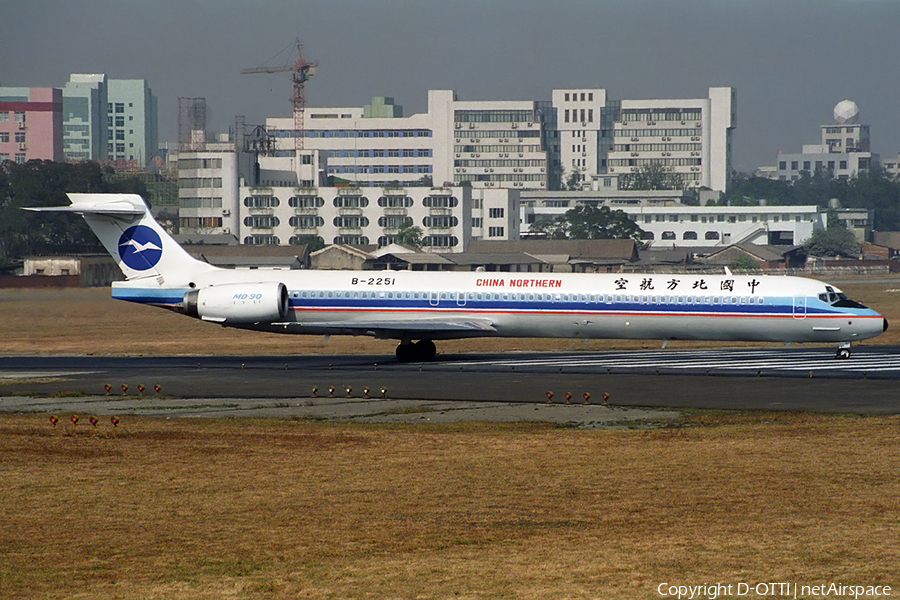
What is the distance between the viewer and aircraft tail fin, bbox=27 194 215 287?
139 feet

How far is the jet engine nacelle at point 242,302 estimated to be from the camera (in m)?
40.5

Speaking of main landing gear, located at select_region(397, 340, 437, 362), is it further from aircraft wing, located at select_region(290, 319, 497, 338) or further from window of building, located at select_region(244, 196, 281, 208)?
window of building, located at select_region(244, 196, 281, 208)

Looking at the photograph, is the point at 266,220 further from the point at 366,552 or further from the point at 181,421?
the point at 366,552

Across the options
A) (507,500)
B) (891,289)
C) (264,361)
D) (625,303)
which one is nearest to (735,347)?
(625,303)

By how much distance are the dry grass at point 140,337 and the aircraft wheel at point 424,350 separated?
4.57 meters

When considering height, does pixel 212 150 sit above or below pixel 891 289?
above

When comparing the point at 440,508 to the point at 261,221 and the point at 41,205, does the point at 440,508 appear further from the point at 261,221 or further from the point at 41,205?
the point at 261,221

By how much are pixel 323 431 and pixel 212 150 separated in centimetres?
13093

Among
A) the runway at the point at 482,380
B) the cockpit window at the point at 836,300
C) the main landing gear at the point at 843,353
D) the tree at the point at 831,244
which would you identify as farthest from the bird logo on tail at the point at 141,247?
the tree at the point at 831,244

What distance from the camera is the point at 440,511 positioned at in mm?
15992

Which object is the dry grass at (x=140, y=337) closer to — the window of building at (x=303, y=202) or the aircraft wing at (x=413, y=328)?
the aircraft wing at (x=413, y=328)

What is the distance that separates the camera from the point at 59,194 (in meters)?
138

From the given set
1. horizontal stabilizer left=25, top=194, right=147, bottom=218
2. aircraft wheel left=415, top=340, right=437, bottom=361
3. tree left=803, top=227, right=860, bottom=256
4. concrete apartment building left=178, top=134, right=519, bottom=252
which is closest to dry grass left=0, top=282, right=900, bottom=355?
aircraft wheel left=415, top=340, right=437, bottom=361

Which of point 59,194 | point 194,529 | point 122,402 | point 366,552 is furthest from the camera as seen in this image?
point 59,194
